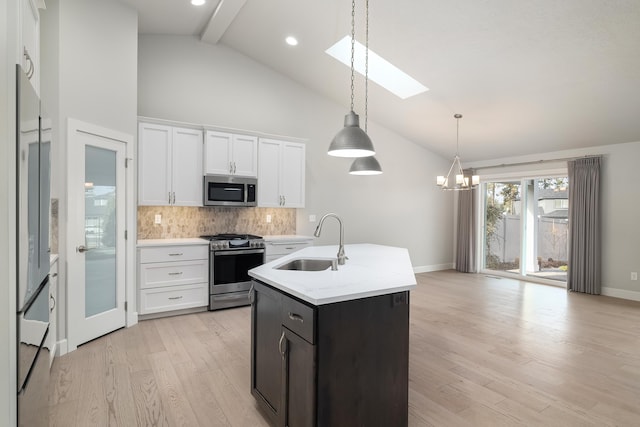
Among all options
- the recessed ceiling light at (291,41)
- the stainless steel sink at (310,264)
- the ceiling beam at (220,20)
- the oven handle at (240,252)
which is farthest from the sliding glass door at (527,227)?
the ceiling beam at (220,20)

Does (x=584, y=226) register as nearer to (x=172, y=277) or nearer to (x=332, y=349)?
(x=332, y=349)

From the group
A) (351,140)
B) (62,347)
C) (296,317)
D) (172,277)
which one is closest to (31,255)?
(296,317)

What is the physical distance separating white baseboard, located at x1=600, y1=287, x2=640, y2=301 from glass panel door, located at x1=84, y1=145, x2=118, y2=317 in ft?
22.7

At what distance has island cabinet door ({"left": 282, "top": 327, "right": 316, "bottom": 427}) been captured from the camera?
1.67 m

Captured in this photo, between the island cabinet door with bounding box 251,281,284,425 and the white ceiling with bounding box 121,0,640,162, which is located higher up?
the white ceiling with bounding box 121,0,640,162

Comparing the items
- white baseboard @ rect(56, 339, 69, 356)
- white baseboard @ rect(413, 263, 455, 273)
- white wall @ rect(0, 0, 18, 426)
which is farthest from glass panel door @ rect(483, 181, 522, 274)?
white wall @ rect(0, 0, 18, 426)

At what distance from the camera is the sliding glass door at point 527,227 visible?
20.4 ft

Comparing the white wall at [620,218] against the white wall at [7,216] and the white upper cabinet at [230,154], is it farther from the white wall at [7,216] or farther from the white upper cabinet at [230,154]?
the white wall at [7,216]

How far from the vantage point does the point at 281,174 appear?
204 inches

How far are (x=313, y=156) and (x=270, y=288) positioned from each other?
415cm

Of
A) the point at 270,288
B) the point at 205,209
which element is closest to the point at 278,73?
the point at 205,209

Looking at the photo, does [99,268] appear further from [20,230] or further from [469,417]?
[469,417]

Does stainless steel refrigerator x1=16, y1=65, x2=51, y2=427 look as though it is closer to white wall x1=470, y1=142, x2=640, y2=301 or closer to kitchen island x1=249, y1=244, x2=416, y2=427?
kitchen island x1=249, y1=244, x2=416, y2=427

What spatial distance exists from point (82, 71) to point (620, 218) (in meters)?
7.30
